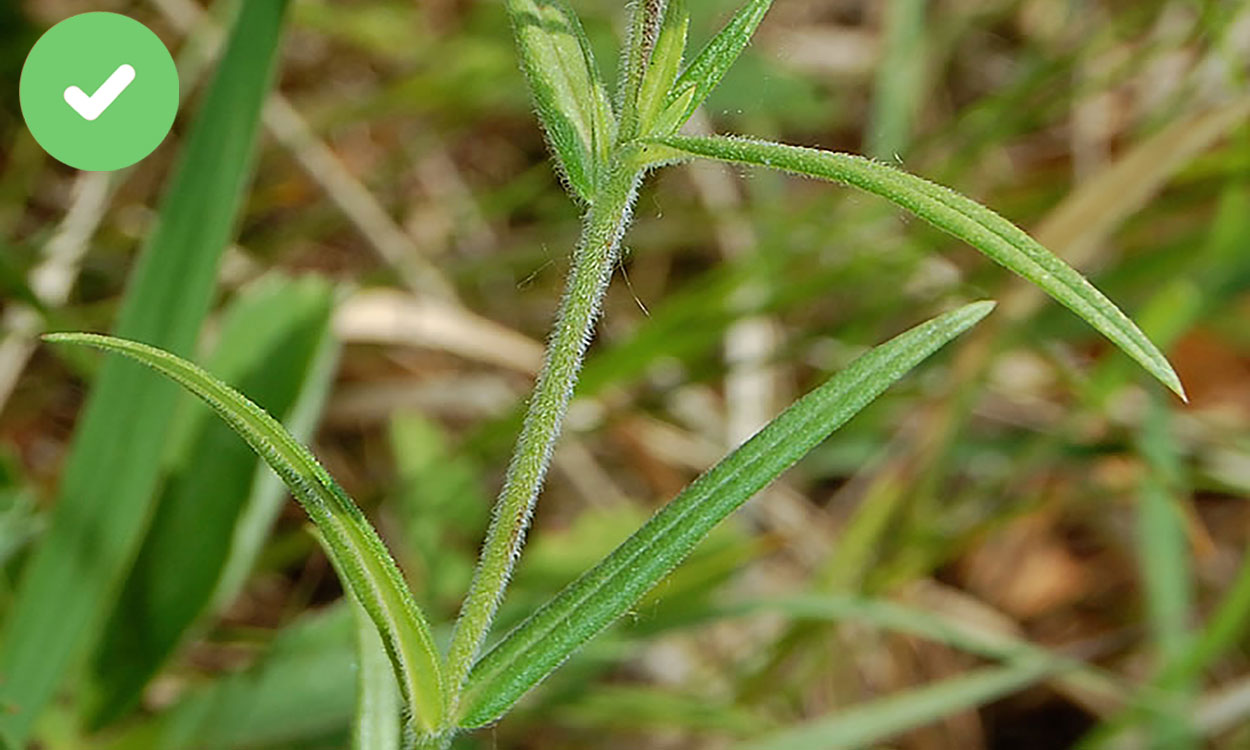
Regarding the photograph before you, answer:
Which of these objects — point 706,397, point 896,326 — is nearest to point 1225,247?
point 896,326

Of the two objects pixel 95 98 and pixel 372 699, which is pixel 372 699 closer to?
pixel 372 699

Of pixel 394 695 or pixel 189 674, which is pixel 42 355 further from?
pixel 394 695

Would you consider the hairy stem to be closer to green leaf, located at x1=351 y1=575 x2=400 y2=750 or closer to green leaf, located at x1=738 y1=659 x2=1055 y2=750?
green leaf, located at x1=351 y1=575 x2=400 y2=750

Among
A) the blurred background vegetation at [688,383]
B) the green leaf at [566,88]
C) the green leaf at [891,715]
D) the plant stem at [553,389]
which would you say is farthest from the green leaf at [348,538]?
the green leaf at [891,715]

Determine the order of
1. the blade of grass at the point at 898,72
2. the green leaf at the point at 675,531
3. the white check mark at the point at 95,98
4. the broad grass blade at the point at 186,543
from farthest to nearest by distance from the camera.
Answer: the blade of grass at the point at 898,72
the broad grass blade at the point at 186,543
the white check mark at the point at 95,98
the green leaf at the point at 675,531

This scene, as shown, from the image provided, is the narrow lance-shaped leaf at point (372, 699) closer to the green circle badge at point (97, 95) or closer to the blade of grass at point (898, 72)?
the green circle badge at point (97, 95)

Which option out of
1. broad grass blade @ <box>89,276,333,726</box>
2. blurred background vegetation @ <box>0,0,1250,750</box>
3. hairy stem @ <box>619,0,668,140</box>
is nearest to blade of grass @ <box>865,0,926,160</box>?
blurred background vegetation @ <box>0,0,1250,750</box>
